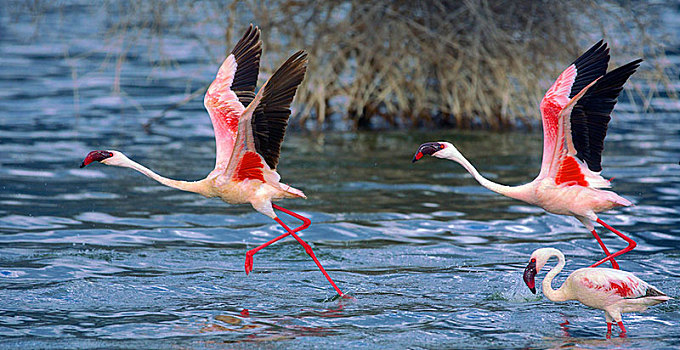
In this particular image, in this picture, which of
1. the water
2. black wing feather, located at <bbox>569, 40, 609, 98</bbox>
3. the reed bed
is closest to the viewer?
the water

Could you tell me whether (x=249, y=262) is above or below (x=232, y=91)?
below

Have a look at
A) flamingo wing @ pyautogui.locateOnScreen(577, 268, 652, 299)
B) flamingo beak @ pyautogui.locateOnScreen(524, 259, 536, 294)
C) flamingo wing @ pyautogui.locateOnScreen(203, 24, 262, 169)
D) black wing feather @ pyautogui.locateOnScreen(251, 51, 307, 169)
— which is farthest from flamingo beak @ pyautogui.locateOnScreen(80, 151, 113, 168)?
flamingo wing @ pyautogui.locateOnScreen(577, 268, 652, 299)

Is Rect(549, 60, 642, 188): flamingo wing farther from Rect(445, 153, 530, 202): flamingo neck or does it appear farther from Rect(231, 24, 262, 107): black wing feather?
Rect(231, 24, 262, 107): black wing feather

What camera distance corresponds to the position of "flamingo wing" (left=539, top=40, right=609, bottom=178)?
801 centimetres

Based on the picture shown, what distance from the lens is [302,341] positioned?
22.3 ft

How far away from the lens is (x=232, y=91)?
28.2 ft

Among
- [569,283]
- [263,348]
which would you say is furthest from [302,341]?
[569,283]

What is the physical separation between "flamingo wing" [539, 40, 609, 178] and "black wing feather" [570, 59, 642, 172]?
0.68ft

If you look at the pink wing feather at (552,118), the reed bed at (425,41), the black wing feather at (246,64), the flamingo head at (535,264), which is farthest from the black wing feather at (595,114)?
the reed bed at (425,41)

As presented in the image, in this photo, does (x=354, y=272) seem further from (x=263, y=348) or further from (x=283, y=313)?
(x=263, y=348)

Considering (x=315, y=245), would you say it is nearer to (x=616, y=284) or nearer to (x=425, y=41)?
(x=616, y=284)

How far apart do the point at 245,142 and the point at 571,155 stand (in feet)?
8.71

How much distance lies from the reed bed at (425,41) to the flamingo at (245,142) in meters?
5.04

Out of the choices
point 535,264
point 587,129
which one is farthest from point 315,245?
point 587,129
